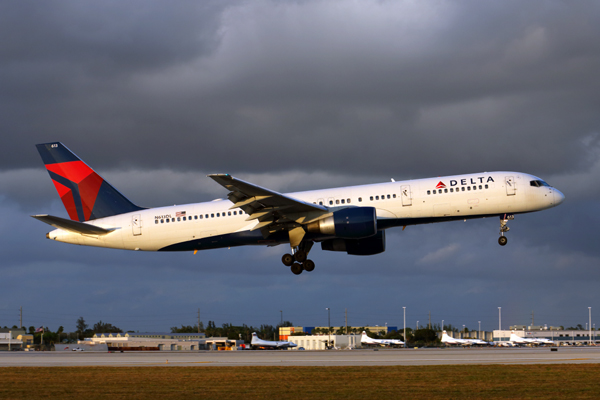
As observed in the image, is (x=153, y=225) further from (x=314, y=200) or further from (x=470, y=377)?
(x=470, y=377)

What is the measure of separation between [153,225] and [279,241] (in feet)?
32.7

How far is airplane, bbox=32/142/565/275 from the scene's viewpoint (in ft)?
146

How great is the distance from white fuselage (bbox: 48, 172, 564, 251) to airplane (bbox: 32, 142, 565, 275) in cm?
7

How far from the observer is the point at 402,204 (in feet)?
148

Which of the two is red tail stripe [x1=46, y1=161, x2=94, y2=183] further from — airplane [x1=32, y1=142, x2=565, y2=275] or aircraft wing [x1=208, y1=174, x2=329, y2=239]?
aircraft wing [x1=208, y1=174, x2=329, y2=239]

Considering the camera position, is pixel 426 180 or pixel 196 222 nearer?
pixel 426 180

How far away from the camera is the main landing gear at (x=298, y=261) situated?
49.6m

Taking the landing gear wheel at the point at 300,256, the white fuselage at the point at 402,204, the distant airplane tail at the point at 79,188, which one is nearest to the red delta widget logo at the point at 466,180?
the white fuselage at the point at 402,204

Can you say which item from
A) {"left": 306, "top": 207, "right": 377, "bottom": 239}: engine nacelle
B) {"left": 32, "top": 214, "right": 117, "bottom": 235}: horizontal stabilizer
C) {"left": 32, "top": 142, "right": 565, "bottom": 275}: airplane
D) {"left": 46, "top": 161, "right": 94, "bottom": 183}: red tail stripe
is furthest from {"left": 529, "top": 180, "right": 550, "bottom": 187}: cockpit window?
{"left": 46, "top": 161, "right": 94, "bottom": 183}: red tail stripe

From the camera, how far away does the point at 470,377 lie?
92.7 ft

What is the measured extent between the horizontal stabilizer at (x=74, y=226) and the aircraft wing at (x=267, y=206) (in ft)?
38.5

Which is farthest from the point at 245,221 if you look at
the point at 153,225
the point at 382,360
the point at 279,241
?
the point at 382,360

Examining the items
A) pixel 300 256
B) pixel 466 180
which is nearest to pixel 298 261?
pixel 300 256

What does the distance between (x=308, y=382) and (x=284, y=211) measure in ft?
64.0
